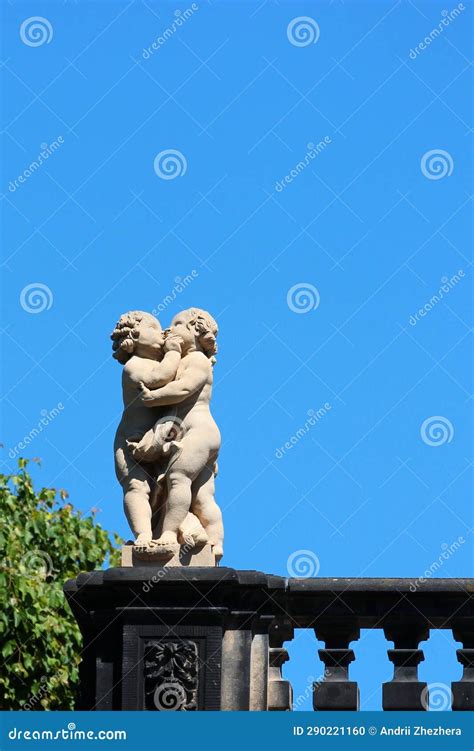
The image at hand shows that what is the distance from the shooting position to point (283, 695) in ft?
63.2

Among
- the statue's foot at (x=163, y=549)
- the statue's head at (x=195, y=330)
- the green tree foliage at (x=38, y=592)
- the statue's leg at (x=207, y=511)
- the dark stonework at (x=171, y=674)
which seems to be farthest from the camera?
the green tree foliage at (x=38, y=592)

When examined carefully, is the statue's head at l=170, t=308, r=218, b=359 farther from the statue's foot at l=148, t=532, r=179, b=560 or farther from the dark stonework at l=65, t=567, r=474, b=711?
the dark stonework at l=65, t=567, r=474, b=711

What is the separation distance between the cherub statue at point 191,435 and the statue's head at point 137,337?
18 centimetres

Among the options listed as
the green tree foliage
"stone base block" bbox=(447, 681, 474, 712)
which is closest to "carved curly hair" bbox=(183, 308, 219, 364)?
"stone base block" bbox=(447, 681, 474, 712)

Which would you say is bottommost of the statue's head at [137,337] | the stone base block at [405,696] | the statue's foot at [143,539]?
the stone base block at [405,696]

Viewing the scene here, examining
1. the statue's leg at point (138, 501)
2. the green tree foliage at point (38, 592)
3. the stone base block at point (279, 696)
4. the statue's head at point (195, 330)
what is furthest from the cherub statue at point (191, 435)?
the green tree foliage at point (38, 592)

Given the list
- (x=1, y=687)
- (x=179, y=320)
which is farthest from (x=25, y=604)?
(x=179, y=320)

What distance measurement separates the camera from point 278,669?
19453 millimetres

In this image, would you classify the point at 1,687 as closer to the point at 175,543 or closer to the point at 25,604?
the point at 25,604

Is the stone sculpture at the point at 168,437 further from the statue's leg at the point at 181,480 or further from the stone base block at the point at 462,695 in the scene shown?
the stone base block at the point at 462,695

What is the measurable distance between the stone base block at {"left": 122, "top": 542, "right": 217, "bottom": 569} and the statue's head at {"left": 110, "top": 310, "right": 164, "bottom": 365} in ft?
6.58

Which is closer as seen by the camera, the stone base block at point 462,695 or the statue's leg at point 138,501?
the stone base block at point 462,695

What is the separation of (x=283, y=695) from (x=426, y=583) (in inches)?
71.5

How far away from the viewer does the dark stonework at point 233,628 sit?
18500 mm
